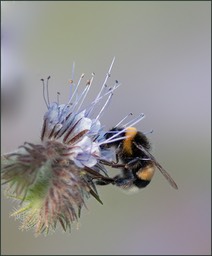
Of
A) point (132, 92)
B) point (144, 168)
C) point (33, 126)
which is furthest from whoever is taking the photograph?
point (132, 92)

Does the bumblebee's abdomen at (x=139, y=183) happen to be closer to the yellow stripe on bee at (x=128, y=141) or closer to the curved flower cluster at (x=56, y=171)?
the yellow stripe on bee at (x=128, y=141)

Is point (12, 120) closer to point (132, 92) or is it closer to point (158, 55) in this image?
point (132, 92)

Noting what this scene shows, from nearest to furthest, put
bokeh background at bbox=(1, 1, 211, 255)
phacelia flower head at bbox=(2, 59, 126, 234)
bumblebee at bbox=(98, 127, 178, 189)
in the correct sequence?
phacelia flower head at bbox=(2, 59, 126, 234) → bumblebee at bbox=(98, 127, 178, 189) → bokeh background at bbox=(1, 1, 211, 255)

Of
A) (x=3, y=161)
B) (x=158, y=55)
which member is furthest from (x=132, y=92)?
(x=3, y=161)

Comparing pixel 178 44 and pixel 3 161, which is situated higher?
pixel 178 44

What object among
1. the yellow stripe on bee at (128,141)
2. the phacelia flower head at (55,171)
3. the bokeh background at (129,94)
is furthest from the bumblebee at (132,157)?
the bokeh background at (129,94)

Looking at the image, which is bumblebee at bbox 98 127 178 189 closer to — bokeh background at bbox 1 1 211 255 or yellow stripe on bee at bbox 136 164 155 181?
yellow stripe on bee at bbox 136 164 155 181

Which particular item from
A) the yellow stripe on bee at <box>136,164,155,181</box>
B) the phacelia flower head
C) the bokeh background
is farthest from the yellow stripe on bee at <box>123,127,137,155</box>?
the bokeh background
